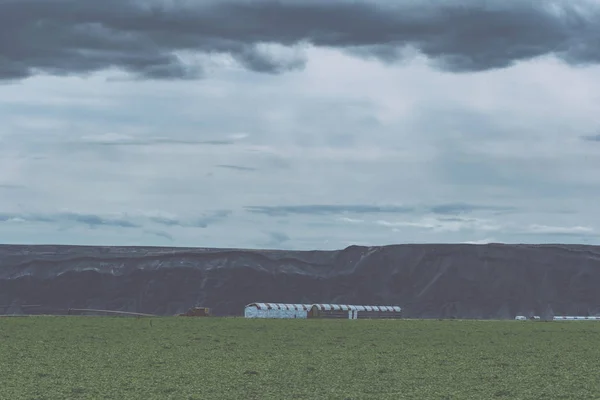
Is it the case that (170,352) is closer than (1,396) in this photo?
No

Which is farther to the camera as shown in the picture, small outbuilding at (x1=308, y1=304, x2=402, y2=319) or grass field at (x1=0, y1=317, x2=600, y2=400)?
small outbuilding at (x1=308, y1=304, x2=402, y2=319)

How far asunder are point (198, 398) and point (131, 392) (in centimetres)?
293

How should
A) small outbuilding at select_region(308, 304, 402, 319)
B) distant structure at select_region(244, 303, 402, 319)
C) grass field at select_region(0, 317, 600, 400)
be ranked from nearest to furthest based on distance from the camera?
grass field at select_region(0, 317, 600, 400)
distant structure at select_region(244, 303, 402, 319)
small outbuilding at select_region(308, 304, 402, 319)

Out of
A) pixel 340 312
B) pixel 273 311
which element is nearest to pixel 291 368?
pixel 273 311

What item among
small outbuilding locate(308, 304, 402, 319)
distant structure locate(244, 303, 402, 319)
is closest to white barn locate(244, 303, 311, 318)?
distant structure locate(244, 303, 402, 319)

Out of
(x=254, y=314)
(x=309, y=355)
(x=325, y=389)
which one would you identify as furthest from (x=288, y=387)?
(x=254, y=314)

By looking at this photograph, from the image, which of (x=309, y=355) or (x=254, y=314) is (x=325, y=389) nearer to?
(x=309, y=355)

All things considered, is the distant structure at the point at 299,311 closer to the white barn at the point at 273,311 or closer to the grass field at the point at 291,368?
the white barn at the point at 273,311

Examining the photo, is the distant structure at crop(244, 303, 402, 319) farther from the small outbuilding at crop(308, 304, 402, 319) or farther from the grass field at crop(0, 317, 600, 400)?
the grass field at crop(0, 317, 600, 400)

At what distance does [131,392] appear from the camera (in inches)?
1337

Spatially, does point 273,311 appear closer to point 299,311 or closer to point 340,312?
point 299,311

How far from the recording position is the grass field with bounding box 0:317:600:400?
3459cm

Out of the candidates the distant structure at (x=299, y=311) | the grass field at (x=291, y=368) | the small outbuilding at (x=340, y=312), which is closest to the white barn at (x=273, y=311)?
the distant structure at (x=299, y=311)

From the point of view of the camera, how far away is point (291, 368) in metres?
44.0
